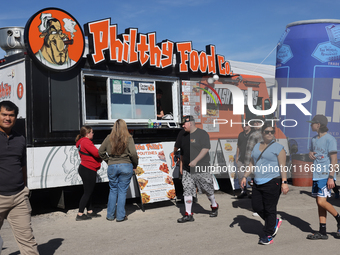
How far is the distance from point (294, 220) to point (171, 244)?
2.49 metres

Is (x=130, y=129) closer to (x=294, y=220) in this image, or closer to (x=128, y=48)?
(x=128, y=48)

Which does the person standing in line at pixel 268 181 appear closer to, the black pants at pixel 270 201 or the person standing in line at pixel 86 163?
the black pants at pixel 270 201

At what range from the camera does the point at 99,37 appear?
7.24 m

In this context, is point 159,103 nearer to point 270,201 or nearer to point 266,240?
point 270,201

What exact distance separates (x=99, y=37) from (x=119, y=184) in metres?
2.99

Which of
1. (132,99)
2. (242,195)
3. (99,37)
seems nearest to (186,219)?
(242,195)

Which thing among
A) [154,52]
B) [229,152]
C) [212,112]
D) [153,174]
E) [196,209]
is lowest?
[196,209]

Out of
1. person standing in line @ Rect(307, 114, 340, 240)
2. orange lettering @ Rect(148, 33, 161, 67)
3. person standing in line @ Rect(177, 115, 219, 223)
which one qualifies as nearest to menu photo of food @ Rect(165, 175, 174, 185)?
person standing in line @ Rect(177, 115, 219, 223)

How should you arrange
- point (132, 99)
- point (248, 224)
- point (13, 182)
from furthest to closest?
point (132, 99) → point (248, 224) → point (13, 182)

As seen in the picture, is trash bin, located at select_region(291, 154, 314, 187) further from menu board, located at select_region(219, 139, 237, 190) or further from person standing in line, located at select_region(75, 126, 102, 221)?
person standing in line, located at select_region(75, 126, 102, 221)

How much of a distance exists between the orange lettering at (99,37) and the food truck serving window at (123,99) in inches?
16.1

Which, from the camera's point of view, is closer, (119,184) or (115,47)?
(119,184)

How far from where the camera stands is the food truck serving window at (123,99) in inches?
293

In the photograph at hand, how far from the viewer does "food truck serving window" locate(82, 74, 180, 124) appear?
24.4ft
